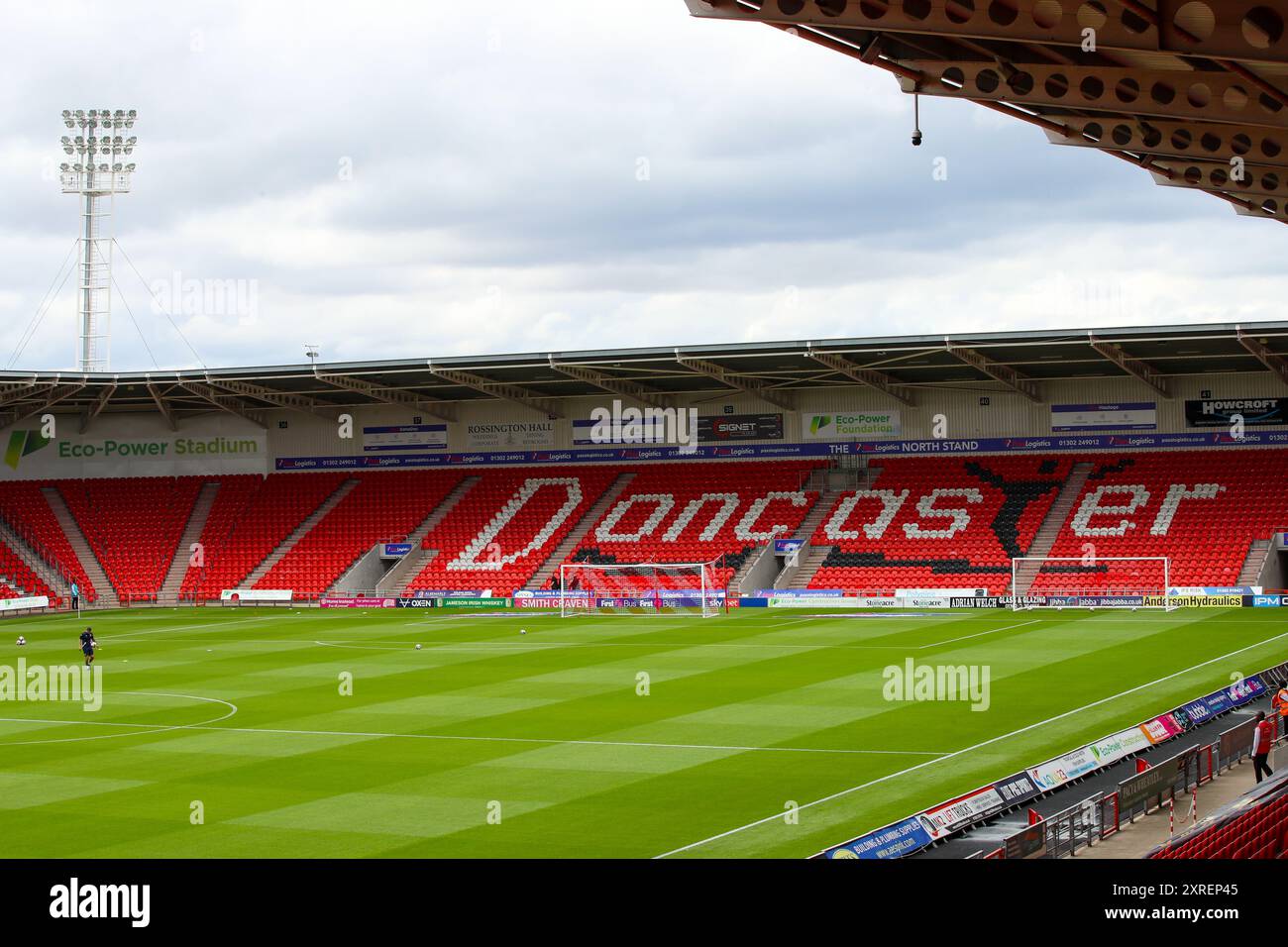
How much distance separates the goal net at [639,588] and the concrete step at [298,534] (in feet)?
47.0

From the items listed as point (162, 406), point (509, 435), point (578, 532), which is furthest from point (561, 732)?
point (162, 406)

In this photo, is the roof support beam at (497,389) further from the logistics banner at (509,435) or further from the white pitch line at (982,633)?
the white pitch line at (982,633)

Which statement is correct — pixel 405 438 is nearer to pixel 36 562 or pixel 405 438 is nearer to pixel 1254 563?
pixel 36 562

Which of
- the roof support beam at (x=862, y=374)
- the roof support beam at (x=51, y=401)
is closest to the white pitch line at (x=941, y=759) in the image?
the roof support beam at (x=862, y=374)

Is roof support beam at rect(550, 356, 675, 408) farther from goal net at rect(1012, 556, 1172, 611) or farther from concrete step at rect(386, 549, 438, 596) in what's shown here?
goal net at rect(1012, 556, 1172, 611)

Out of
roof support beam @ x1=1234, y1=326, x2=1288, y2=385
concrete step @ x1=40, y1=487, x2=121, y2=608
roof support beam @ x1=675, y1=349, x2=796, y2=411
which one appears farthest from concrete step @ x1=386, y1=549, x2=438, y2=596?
roof support beam @ x1=1234, y1=326, x2=1288, y2=385

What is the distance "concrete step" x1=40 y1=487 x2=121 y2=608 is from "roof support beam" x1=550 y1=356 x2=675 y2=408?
76.6ft

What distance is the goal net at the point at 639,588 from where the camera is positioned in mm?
57062

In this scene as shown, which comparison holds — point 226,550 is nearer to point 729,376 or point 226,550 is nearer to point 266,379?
point 266,379

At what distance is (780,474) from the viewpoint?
6444 centimetres

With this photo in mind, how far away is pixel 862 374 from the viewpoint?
6181 cm
